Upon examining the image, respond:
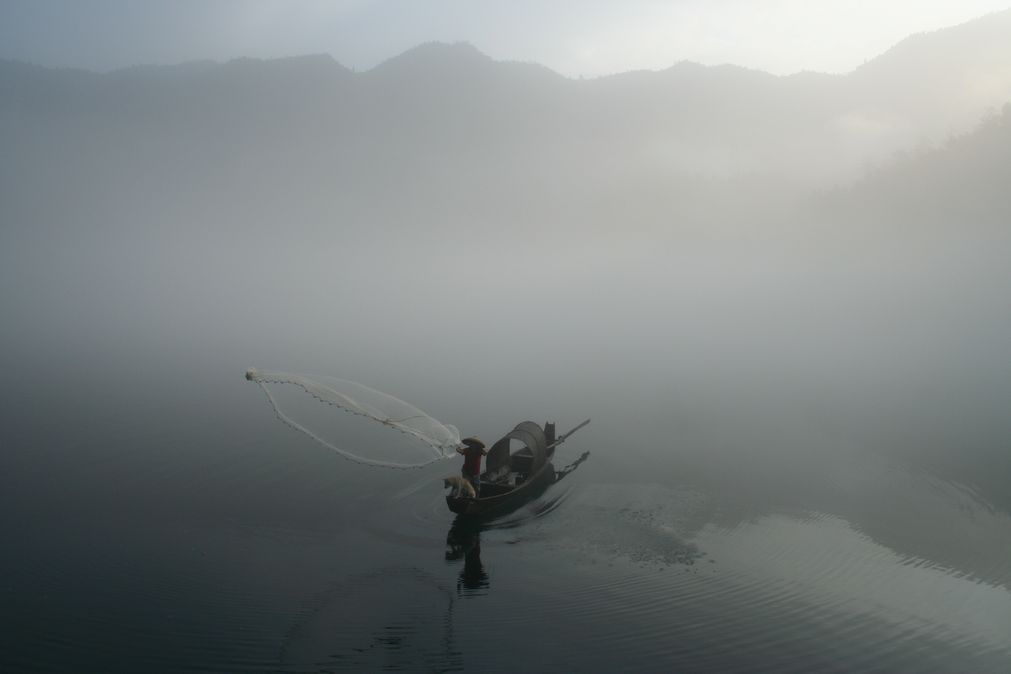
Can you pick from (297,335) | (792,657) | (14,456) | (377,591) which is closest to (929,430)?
(792,657)

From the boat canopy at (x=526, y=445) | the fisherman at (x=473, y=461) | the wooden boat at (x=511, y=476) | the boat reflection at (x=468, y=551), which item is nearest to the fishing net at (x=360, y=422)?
the fisherman at (x=473, y=461)

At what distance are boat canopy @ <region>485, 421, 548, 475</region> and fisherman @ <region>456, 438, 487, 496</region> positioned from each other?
2.41 meters

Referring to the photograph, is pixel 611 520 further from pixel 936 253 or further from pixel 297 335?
pixel 936 253

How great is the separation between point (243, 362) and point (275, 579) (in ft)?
186

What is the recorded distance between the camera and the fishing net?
1747 cm

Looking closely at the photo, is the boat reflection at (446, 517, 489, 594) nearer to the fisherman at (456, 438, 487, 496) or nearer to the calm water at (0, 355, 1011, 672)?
the calm water at (0, 355, 1011, 672)

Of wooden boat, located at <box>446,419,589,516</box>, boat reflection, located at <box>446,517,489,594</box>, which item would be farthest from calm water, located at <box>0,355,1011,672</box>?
wooden boat, located at <box>446,419,589,516</box>

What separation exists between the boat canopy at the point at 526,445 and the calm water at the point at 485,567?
6.93 ft

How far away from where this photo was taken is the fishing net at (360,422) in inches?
688

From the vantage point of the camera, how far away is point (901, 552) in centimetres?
2125

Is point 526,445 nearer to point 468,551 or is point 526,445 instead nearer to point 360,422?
point 468,551

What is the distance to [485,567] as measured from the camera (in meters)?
18.8

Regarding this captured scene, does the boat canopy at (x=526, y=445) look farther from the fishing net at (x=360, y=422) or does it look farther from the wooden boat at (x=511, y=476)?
the fishing net at (x=360, y=422)

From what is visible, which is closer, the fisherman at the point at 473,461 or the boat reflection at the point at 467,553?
the boat reflection at the point at 467,553
